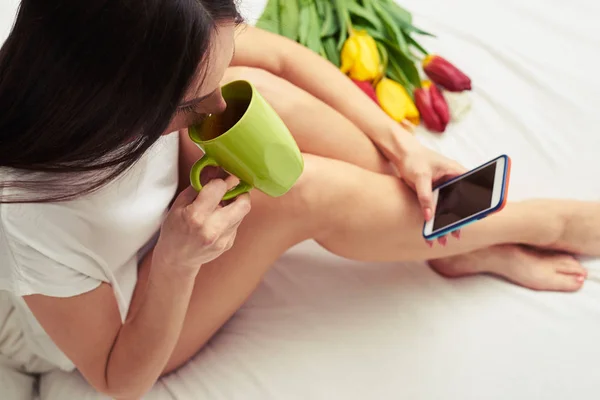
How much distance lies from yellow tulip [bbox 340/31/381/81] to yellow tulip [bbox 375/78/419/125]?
0.03m

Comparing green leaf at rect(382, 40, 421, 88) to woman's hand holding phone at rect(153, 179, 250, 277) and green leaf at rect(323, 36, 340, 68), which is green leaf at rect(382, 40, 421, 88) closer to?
green leaf at rect(323, 36, 340, 68)

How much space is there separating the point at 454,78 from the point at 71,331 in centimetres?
75

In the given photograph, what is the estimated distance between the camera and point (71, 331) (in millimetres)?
630

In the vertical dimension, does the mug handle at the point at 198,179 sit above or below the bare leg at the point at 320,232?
above

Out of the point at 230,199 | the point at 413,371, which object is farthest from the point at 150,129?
the point at 413,371

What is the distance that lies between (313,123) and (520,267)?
0.37 m

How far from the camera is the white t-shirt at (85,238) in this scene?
1.91ft

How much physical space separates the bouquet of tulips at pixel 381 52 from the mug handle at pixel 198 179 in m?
0.48

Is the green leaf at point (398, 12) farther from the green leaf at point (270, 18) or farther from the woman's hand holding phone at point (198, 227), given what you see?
the woman's hand holding phone at point (198, 227)

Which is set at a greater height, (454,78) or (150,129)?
(150,129)

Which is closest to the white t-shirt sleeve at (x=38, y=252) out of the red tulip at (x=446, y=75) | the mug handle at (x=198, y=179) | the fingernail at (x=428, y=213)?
the mug handle at (x=198, y=179)

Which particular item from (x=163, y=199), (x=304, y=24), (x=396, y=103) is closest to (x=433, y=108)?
(x=396, y=103)

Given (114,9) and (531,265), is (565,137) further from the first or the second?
(114,9)

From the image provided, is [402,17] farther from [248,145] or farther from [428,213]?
[248,145]
